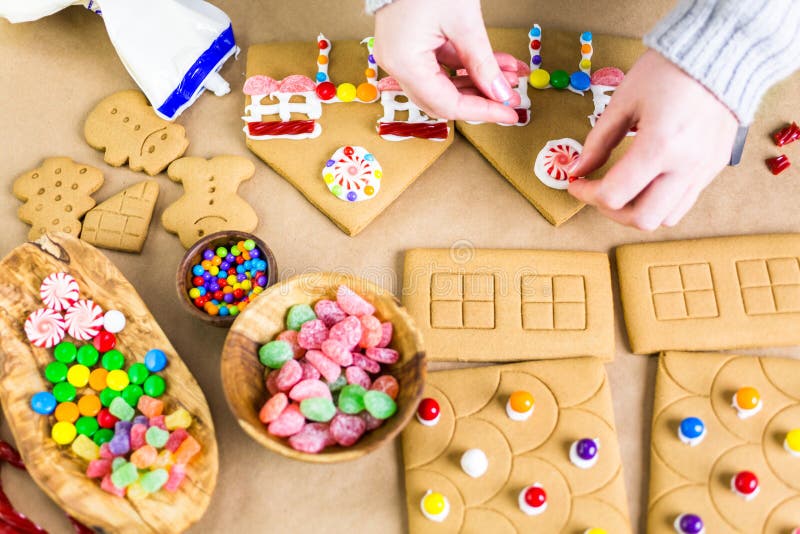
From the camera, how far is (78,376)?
0.98 meters

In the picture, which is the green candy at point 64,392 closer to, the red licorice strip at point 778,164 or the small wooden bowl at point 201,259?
the small wooden bowl at point 201,259

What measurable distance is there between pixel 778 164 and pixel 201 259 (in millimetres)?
996

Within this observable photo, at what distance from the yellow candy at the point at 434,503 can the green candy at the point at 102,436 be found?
463 millimetres

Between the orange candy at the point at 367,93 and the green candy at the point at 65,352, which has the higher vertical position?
the orange candy at the point at 367,93

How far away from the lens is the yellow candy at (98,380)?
99 centimetres

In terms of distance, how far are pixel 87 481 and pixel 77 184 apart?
0.52 meters

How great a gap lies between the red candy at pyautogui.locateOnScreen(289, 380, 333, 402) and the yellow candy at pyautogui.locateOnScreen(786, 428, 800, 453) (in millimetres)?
676

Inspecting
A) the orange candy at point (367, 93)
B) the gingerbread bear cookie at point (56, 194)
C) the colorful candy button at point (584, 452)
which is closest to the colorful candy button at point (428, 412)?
the colorful candy button at point (584, 452)

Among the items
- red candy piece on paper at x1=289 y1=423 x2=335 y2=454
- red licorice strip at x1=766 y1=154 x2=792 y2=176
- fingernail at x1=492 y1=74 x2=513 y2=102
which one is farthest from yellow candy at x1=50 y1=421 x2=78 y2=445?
red licorice strip at x1=766 y1=154 x2=792 y2=176

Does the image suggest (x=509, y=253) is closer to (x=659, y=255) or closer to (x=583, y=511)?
(x=659, y=255)

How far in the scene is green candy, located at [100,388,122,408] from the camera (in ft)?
3.19

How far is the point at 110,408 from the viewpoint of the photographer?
0.96 m

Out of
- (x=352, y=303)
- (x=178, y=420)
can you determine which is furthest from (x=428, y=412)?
(x=178, y=420)

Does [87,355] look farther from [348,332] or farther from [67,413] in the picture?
[348,332]
